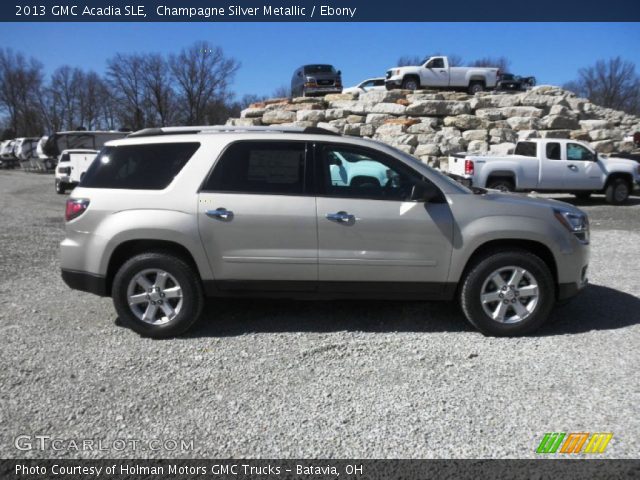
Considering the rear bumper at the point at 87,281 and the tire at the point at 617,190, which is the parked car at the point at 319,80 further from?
the rear bumper at the point at 87,281

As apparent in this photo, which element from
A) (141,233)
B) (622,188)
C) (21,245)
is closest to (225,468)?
(141,233)

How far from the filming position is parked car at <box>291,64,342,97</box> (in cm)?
2650

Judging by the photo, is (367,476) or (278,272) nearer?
(367,476)

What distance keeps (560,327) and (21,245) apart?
836cm

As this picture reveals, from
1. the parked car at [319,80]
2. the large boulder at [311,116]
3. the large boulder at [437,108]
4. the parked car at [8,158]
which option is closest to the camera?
the large boulder at [437,108]

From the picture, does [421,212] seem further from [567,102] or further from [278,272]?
[567,102]

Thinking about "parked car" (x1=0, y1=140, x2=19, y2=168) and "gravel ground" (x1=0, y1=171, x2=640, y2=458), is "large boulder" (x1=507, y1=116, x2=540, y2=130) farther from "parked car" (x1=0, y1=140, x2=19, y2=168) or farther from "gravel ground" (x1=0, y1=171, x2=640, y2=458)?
"parked car" (x1=0, y1=140, x2=19, y2=168)

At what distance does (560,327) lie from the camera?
15.6 feet

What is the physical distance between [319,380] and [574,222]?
2.73m

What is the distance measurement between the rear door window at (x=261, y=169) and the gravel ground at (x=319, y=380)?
1.31m

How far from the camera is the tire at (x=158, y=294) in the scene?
14.4 ft

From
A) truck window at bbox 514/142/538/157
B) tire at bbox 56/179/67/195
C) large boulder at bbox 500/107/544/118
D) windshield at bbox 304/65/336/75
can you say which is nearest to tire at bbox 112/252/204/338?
truck window at bbox 514/142/538/157

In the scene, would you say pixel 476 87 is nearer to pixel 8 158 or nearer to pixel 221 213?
pixel 221 213

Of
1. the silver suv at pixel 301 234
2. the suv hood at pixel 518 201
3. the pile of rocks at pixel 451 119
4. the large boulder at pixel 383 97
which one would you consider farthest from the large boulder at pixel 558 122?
the silver suv at pixel 301 234
